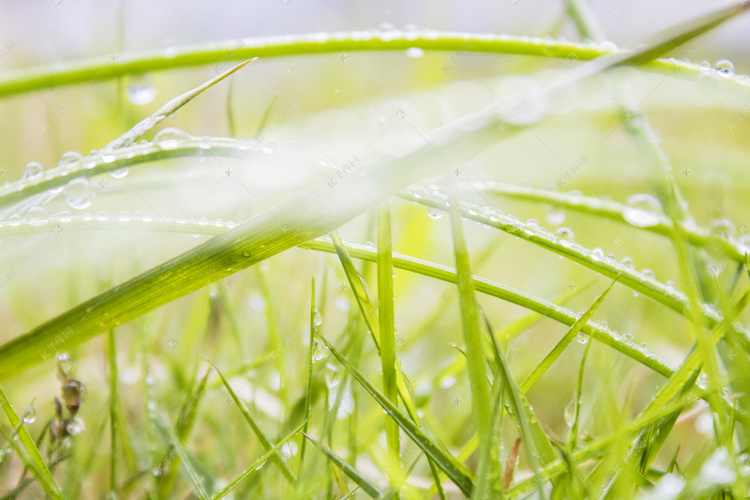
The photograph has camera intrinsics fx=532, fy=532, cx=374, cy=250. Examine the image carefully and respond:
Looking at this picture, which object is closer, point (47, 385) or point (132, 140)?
point (132, 140)

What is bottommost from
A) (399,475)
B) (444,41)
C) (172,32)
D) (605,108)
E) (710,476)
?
(710,476)

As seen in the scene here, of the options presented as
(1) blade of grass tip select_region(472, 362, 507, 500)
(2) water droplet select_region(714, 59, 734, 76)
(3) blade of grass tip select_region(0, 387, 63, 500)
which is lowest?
(1) blade of grass tip select_region(472, 362, 507, 500)

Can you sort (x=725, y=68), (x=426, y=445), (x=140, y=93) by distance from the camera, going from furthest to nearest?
(x=140, y=93), (x=725, y=68), (x=426, y=445)

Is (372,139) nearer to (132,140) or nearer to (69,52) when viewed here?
(132,140)

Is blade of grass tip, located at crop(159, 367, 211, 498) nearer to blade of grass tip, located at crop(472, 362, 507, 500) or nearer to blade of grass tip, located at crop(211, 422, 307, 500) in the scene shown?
blade of grass tip, located at crop(211, 422, 307, 500)

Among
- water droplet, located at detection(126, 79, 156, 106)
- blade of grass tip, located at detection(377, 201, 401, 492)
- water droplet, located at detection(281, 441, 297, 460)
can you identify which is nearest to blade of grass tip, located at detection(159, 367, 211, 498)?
water droplet, located at detection(281, 441, 297, 460)

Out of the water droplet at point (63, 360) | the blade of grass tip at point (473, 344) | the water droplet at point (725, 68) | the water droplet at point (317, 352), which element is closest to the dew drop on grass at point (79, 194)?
the water droplet at point (63, 360)

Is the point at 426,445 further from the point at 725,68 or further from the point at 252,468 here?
the point at 725,68

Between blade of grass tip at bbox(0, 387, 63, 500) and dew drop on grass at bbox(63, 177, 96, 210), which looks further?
dew drop on grass at bbox(63, 177, 96, 210)

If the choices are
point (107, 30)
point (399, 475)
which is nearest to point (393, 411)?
point (399, 475)

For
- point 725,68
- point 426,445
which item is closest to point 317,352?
point 426,445

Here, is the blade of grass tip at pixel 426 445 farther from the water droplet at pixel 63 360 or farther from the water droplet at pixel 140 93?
the water droplet at pixel 140 93
